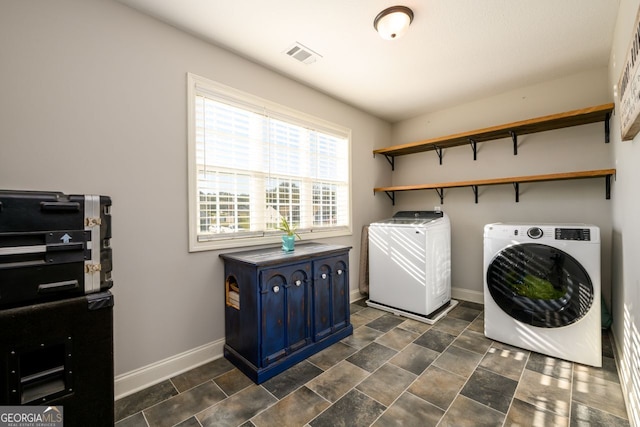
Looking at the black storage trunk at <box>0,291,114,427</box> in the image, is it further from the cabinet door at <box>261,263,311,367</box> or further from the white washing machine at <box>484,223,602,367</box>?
the white washing machine at <box>484,223,602,367</box>

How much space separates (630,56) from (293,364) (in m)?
2.69

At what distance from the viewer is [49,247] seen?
1.08m

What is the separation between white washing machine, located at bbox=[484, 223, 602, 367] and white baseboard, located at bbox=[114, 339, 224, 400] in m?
2.32

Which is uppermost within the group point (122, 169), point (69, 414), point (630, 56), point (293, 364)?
point (630, 56)

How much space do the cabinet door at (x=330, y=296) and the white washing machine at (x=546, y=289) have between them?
4.04ft

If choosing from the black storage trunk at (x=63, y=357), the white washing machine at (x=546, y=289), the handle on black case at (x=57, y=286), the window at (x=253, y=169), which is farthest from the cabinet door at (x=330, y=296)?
the handle on black case at (x=57, y=286)

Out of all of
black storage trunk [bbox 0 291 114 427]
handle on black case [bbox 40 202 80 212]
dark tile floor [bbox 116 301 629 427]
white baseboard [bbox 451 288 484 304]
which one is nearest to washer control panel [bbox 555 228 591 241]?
dark tile floor [bbox 116 301 629 427]

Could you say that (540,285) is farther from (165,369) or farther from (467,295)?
(165,369)

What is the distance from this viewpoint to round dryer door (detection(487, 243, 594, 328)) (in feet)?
6.42

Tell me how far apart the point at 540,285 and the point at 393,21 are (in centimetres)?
222

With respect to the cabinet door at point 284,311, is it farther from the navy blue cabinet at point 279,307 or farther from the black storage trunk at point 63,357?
the black storage trunk at point 63,357

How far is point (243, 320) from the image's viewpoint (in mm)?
2010

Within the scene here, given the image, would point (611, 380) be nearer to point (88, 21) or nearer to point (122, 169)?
point (122, 169)

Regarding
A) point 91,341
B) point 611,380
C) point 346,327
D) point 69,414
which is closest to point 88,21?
point 91,341
